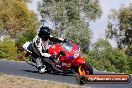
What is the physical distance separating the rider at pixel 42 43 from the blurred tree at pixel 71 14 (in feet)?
73.3

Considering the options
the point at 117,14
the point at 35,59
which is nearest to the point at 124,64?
the point at 35,59

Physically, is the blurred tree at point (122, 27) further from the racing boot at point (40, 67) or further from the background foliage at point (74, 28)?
the racing boot at point (40, 67)

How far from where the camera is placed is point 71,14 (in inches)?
1603

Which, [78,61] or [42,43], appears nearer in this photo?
[78,61]

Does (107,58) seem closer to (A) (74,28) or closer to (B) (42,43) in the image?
(A) (74,28)

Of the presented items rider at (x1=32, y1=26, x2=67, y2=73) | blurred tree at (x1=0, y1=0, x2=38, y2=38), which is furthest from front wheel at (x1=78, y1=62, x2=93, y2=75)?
blurred tree at (x1=0, y1=0, x2=38, y2=38)

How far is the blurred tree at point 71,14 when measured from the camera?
39.8m

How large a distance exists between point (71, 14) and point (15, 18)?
12.6 metres

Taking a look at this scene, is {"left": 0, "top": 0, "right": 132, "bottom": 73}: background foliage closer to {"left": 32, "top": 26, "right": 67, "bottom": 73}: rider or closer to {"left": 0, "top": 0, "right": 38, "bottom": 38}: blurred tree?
{"left": 0, "top": 0, "right": 38, "bottom": 38}: blurred tree

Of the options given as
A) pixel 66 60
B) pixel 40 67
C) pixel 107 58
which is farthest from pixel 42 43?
pixel 107 58

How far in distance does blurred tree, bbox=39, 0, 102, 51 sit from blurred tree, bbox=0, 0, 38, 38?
684 cm

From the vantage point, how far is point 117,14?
49188 millimetres

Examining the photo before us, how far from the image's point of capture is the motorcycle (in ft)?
50.7

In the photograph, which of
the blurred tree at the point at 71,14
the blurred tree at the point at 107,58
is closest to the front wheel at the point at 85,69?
the blurred tree at the point at 107,58
